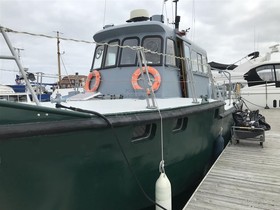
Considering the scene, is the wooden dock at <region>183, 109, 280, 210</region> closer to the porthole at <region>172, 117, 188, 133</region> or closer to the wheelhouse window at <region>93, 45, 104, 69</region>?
the porthole at <region>172, 117, 188, 133</region>

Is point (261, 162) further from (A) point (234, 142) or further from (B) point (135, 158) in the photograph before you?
(B) point (135, 158)

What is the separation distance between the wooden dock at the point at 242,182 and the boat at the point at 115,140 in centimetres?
41

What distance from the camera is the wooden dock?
394 cm

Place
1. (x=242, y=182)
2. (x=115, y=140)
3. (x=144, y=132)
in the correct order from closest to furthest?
(x=115, y=140), (x=144, y=132), (x=242, y=182)

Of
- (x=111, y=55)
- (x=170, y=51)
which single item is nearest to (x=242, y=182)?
(x=170, y=51)

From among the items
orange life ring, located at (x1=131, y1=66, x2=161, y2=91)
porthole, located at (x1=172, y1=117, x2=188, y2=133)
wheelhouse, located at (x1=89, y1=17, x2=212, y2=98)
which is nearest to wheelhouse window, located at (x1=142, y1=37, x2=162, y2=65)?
wheelhouse, located at (x1=89, y1=17, x2=212, y2=98)

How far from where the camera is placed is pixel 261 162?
5770mm

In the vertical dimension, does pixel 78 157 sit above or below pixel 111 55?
below

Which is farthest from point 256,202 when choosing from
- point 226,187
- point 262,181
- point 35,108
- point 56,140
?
point 35,108

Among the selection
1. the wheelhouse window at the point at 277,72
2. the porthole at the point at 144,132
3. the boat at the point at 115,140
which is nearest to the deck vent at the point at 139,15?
the boat at the point at 115,140

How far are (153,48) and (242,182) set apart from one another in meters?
3.00

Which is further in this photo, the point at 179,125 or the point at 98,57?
the point at 98,57

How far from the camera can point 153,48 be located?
5625 mm

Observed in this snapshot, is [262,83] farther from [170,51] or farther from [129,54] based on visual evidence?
[129,54]
